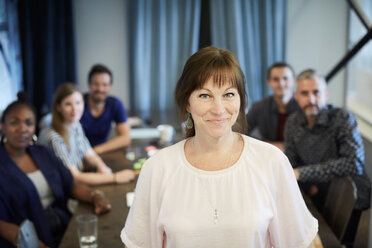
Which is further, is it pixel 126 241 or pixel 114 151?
pixel 114 151

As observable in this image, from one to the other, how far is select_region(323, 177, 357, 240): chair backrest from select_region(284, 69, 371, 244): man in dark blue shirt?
139mm

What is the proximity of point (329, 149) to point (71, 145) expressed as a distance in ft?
4.92

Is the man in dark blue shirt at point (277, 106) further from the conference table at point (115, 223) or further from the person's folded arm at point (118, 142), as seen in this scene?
the conference table at point (115, 223)

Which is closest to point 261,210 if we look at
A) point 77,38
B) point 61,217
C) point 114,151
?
point 61,217

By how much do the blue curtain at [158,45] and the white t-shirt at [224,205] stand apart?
3852 mm

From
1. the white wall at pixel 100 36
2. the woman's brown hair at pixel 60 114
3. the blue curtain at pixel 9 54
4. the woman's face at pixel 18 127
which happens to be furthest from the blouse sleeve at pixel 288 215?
the white wall at pixel 100 36

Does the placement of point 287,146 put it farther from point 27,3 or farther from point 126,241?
point 27,3

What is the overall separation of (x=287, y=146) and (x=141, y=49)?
8.94 ft

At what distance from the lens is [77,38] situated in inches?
212

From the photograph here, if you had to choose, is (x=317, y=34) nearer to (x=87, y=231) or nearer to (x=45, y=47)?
(x=45, y=47)

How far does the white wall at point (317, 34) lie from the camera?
5.09 meters

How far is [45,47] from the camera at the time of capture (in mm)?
5008

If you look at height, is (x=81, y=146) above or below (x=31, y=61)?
below

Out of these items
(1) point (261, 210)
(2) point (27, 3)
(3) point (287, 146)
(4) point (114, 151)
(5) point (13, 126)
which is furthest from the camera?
(2) point (27, 3)
